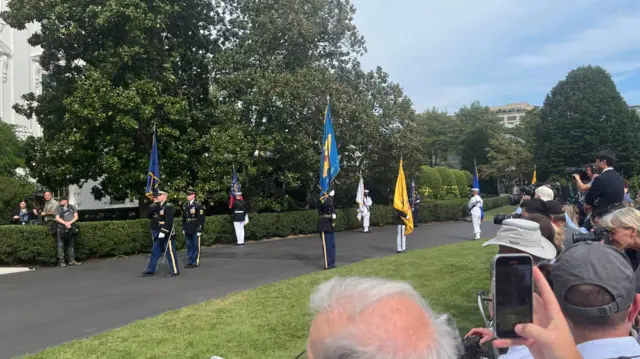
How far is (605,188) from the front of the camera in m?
6.87

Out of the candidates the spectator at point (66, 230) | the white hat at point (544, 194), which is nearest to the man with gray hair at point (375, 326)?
the white hat at point (544, 194)

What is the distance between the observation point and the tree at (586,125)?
40.9 meters

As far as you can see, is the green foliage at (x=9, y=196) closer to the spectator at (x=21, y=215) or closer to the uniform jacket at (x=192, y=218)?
the spectator at (x=21, y=215)

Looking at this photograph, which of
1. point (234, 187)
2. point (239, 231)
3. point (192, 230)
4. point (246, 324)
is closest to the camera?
point (246, 324)

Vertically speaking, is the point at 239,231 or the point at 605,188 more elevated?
the point at 605,188

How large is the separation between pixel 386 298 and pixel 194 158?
1934 centimetres

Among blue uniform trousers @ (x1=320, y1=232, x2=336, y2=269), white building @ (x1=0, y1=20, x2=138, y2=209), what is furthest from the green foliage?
blue uniform trousers @ (x1=320, y1=232, x2=336, y2=269)

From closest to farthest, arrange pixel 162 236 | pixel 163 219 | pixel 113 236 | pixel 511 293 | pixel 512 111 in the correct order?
pixel 511 293 < pixel 162 236 < pixel 163 219 < pixel 113 236 < pixel 512 111

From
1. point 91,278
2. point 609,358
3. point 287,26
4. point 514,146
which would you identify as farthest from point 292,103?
point 514,146

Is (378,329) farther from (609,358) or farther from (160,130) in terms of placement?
(160,130)

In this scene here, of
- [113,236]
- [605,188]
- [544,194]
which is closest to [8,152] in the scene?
[113,236]

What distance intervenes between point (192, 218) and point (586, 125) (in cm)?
3876

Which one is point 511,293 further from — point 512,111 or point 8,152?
point 512,111

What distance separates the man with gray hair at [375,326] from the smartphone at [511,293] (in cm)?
45
